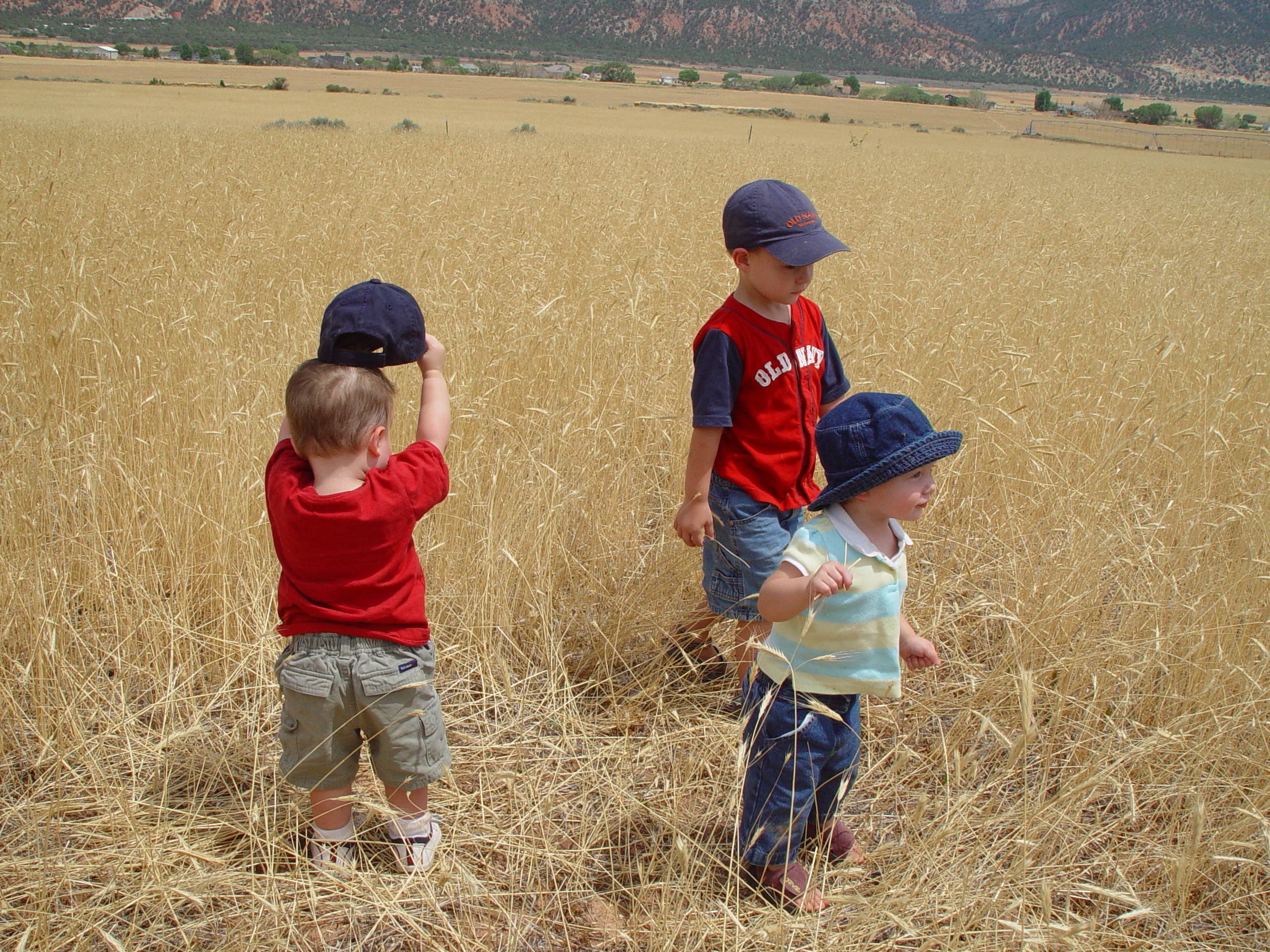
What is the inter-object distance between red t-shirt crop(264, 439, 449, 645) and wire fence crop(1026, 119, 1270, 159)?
40.4 metres

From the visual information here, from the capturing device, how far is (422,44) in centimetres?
13900

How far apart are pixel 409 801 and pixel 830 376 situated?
1.45m

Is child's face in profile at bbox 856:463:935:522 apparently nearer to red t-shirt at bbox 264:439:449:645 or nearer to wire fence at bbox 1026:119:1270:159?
red t-shirt at bbox 264:439:449:645

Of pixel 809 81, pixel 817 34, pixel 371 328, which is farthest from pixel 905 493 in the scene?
pixel 817 34

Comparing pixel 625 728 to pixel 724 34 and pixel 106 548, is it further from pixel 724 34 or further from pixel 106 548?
pixel 724 34

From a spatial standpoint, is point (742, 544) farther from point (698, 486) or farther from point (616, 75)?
point (616, 75)

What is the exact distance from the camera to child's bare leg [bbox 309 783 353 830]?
1.54 m

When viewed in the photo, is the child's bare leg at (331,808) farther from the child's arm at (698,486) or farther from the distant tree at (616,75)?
the distant tree at (616,75)

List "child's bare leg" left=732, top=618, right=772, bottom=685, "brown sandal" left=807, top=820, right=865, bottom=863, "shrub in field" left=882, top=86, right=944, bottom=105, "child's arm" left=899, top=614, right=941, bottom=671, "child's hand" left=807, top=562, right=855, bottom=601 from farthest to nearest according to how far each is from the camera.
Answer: "shrub in field" left=882, top=86, right=944, bottom=105 → "child's bare leg" left=732, top=618, right=772, bottom=685 → "brown sandal" left=807, top=820, right=865, bottom=863 → "child's arm" left=899, top=614, right=941, bottom=671 → "child's hand" left=807, top=562, right=855, bottom=601

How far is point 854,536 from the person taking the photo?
1.43 m

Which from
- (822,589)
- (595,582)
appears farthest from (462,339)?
(822,589)

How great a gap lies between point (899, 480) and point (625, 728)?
1.05m

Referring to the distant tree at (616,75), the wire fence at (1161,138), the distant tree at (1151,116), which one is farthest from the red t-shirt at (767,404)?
the distant tree at (616,75)

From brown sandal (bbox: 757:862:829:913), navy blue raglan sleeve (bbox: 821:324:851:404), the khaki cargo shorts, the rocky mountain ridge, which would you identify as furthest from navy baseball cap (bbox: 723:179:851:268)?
the rocky mountain ridge
